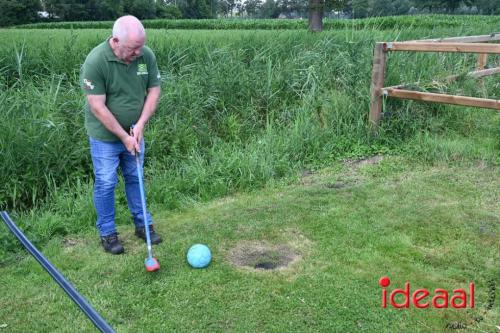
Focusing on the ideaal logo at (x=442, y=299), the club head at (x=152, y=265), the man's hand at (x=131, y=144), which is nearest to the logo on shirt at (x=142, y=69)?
the man's hand at (x=131, y=144)

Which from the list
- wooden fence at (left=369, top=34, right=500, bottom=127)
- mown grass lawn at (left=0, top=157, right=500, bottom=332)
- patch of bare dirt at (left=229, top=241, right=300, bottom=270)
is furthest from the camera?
wooden fence at (left=369, top=34, right=500, bottom=127)

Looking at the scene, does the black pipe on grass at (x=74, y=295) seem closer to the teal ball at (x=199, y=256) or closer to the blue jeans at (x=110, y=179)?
the blue jeans at (x=110, y=179)

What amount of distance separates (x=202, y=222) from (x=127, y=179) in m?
0.72

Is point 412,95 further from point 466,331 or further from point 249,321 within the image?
point 249,321

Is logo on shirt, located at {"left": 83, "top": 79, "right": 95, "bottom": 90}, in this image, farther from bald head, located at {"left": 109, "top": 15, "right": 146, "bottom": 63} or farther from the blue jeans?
the blue jeans

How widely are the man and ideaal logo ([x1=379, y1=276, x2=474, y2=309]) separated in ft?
5.61

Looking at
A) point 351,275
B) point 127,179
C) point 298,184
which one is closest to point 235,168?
point 298,184

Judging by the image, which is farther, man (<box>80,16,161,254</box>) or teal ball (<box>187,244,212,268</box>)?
teal ball (<box>187,244,212,268</box>)

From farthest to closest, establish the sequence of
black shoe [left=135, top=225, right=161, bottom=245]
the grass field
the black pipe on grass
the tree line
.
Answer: the tree line
black shoe [left=135, top=225, right=161, bottom=245]
the grass field
the black pipe on grass

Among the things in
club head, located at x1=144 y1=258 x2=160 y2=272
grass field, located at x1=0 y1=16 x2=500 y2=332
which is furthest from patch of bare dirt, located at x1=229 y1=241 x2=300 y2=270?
club head, located at x1=144 y1=258 x2=160 y2=272

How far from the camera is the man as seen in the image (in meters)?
2.87

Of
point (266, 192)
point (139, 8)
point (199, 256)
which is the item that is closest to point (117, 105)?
point (199, 256)

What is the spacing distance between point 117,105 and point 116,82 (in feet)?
0.52

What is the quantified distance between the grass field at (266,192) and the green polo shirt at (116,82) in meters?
Result: 0.97
